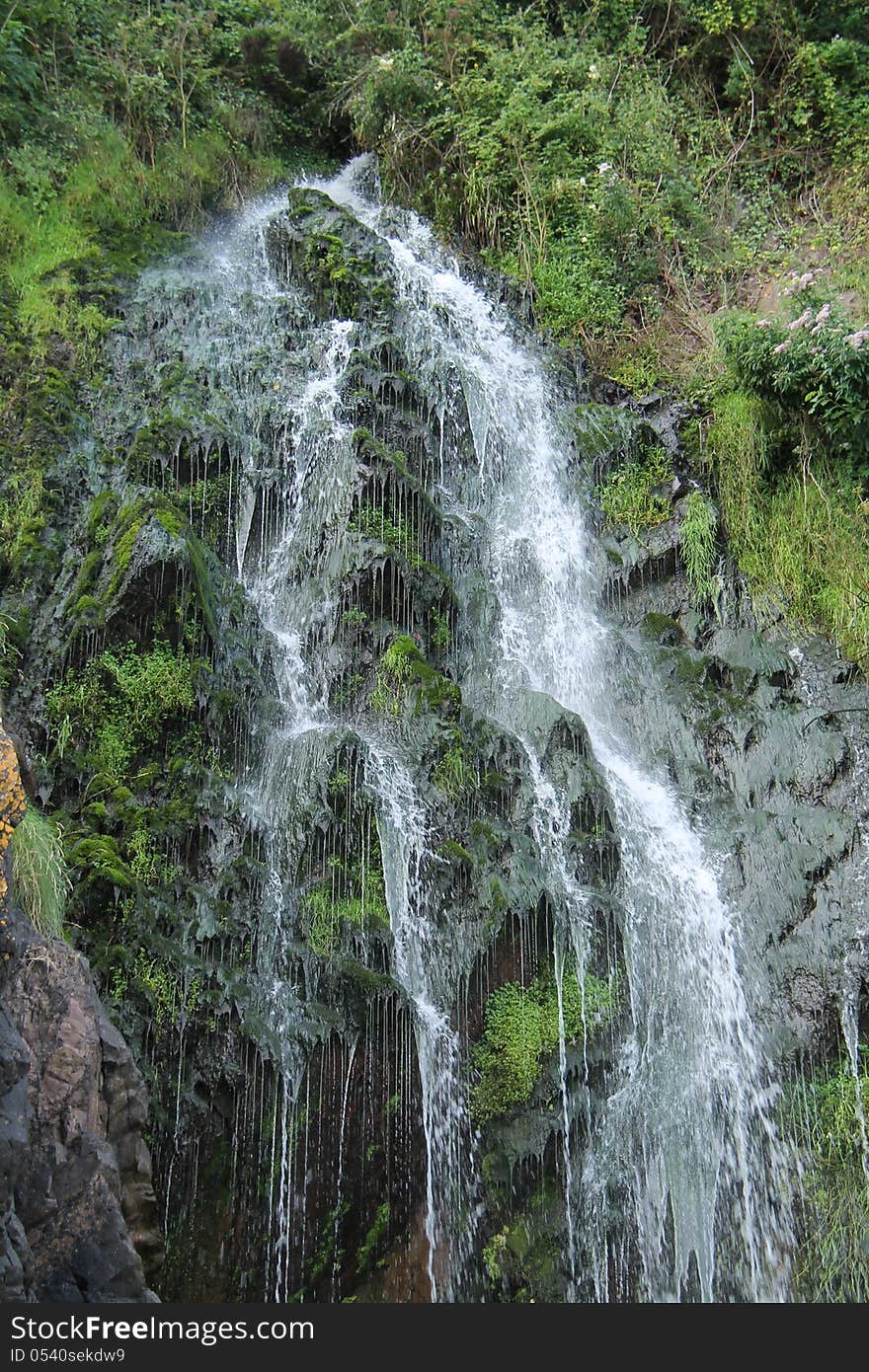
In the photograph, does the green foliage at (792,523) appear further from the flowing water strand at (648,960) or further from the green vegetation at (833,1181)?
the green vegetation at (833,1181)

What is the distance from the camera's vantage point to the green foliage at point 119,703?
299 inches

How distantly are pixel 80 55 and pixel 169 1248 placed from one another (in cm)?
1315

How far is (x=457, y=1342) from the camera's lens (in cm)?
484

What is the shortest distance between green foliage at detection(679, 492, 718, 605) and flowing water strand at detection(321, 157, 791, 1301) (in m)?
0.87

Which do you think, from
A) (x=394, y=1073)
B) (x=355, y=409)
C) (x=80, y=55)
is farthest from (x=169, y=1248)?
(x=80, y=55)

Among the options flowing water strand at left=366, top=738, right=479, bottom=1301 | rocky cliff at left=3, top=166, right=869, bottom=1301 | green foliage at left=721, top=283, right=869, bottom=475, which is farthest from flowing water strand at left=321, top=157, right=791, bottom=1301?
green foliage at left=721, top=283, right=869, bottom=475

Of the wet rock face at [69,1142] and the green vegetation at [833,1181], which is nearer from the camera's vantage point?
the wet rock face at [69,1142]

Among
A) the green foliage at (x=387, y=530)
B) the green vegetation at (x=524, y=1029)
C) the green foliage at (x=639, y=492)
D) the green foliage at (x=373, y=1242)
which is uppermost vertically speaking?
the green foliage at (x=639, y=492)

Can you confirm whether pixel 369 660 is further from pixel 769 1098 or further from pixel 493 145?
pixel 493 145

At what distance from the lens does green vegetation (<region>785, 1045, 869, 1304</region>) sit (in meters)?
6.93

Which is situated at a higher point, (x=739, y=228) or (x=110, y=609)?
(x=739, y=228)

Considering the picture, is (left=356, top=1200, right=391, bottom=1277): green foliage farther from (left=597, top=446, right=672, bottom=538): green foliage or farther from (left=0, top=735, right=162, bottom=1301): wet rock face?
(left=597, top=446, right=672, bottom=538): green foliage

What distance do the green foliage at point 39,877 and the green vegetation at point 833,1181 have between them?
495 centimetres

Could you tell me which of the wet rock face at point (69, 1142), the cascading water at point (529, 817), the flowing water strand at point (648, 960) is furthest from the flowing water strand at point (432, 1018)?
the wet rock face at point (69, 1142)
